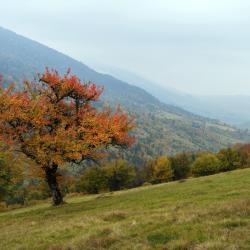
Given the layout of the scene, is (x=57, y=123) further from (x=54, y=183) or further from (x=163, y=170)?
(x=163, y=170)

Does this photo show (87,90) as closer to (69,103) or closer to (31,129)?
(69,103)

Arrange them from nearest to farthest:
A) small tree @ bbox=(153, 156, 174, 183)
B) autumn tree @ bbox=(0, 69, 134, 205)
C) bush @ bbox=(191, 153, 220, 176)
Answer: autumn tree @ bbox=(0, 69, 134, 205), bush @ bbox=(191, 153, 220, 176), small tree @ bbox=(153, 156, 174, 183)

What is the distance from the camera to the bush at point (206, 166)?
13861cm

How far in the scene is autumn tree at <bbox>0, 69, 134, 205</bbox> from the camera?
38969 millimetres

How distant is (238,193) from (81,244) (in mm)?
15863

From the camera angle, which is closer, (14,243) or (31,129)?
(14,243)

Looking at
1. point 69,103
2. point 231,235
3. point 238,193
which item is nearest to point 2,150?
point 69,103

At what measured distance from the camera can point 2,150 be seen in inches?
1606

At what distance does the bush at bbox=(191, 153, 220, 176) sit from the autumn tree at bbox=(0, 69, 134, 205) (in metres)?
99.0

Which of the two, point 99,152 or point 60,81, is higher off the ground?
point 60,81

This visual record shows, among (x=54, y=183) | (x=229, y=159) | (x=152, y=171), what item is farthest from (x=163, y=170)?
(x=54, y=183)

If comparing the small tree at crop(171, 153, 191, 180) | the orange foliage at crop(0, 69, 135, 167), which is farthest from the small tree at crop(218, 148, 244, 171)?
the orange foliage at crop(0, 69, 135, 167)

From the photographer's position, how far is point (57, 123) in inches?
1666

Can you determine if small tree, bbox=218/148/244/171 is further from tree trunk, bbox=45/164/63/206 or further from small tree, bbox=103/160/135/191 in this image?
tree trunk, bbox=45/164/63/206
